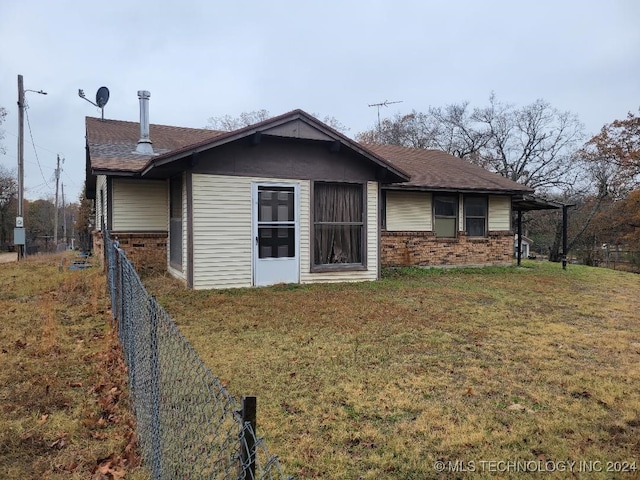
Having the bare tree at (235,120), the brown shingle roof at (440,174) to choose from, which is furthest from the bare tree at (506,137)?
the brown shingle roof at (440,174)

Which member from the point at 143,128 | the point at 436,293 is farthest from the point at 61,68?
the point at 436,293

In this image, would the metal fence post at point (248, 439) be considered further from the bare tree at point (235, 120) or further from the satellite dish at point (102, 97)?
the bare tree at point (235, 120)

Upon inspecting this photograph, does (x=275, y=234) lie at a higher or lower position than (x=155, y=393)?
higher

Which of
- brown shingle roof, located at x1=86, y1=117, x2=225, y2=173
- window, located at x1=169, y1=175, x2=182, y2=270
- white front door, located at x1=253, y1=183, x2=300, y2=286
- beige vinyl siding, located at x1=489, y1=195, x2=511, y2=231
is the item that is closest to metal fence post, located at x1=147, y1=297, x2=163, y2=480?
white front door, located at x1=253, y1=183, x2=300, y2=286

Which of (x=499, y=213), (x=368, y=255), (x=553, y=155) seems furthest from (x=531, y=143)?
(x=368, y=255)

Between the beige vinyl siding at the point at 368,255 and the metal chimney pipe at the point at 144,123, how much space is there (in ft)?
17.4

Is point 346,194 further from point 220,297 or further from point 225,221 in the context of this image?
point 220,297

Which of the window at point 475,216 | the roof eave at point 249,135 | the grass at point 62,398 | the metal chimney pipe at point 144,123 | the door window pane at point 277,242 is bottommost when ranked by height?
the grass at point 62,398

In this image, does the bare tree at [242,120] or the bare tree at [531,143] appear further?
the bare tree at [242,120]

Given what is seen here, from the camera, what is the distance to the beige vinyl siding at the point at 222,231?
8422 millimetres

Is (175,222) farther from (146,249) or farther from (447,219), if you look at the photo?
(447,219)

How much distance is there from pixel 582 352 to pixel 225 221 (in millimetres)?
6447

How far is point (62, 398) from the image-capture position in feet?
11.6

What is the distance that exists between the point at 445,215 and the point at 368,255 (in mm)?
4611
